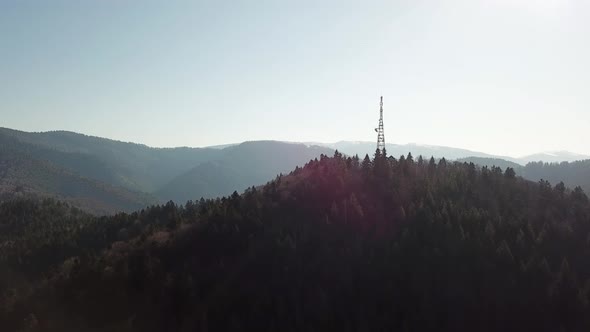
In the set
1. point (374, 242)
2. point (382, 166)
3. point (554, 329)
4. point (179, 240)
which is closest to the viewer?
point (554, 329)

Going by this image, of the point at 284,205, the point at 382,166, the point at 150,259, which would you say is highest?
the point at 382,166

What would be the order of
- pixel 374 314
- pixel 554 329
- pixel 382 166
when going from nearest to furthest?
pixel 554 329, pixel 374 314, pixel 382 166

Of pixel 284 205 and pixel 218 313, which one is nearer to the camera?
pixel 218 313

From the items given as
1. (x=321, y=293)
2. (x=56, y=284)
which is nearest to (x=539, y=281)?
(x=321, y=293)

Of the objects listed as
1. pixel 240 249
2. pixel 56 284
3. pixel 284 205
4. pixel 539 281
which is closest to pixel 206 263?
pixel 240 249

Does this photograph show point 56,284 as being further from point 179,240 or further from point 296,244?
point 296,244

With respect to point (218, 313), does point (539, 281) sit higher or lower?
higher

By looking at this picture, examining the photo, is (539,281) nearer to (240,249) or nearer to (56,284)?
(240,249)
